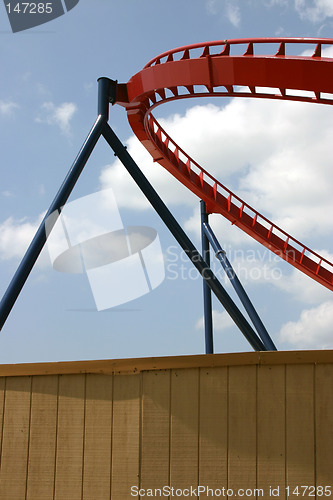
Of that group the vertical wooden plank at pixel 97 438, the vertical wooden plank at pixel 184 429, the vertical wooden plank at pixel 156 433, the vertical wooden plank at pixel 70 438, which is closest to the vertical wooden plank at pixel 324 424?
the vertical wooden plank at pixel 184 429

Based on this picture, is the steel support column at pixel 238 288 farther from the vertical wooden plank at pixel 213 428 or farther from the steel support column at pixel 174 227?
the vertical wooden plank at pixel 213 428

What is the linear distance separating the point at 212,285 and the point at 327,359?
549cm

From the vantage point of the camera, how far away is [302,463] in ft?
11.4

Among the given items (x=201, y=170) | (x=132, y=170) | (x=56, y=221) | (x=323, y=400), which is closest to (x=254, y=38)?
(x=132, y=170)

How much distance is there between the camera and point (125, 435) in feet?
12.5

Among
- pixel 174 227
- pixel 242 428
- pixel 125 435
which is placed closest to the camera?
pixel 242 428

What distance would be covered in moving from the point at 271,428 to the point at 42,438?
156 centimetres

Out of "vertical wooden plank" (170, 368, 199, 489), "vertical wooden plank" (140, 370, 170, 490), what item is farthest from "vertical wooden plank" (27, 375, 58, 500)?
"vertical wooden plank" (170, 368, 199, 489)

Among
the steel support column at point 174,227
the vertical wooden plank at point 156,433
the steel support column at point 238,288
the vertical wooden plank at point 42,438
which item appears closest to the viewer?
the vertical wooden plank at point 156,433

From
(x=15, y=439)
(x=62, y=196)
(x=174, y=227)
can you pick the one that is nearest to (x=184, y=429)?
(x=15, y=439)

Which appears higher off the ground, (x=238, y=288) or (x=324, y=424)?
(x=238, y=288)

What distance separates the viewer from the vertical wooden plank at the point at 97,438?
150 inches

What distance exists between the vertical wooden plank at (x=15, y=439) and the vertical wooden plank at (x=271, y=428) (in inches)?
63.4

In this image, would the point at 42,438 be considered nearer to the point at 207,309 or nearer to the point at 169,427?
the point at 169,427
